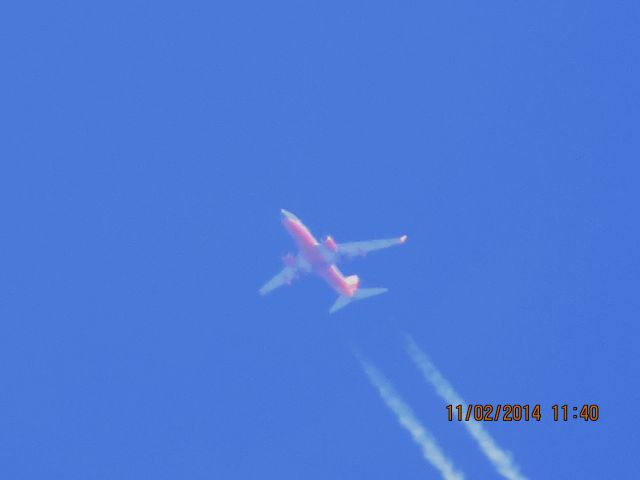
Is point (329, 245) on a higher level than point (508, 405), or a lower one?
higher

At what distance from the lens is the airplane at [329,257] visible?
3004 inches

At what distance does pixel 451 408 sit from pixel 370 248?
1089 centimetres

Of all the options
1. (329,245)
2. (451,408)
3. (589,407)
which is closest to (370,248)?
(329,245)

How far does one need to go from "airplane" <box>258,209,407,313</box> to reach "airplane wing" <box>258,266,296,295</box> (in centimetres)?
28

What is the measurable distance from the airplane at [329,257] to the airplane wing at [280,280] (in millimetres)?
284

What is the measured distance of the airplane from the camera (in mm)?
76312

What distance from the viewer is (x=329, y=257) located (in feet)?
251

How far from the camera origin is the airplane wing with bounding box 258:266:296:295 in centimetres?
7962

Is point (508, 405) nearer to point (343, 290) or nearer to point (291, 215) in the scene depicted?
point (343, 290)

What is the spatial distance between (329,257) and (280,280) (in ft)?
16.1

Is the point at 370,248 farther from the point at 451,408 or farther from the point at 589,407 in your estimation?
the point at 589,407

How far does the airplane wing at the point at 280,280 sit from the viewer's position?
79625mm

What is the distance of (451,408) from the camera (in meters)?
77.6

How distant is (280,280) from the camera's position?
80125 millimetres
